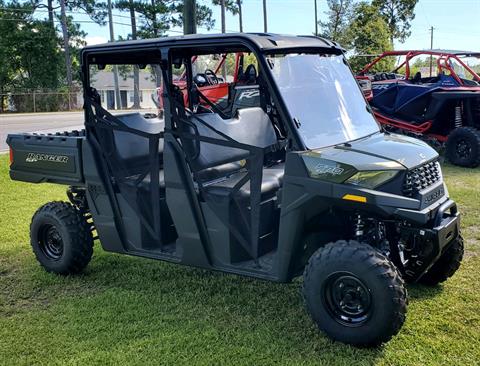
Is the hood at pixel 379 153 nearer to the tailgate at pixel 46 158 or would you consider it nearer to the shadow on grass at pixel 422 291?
the shadow on grass at pixel 422 291

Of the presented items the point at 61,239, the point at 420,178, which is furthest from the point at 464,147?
the point at 61,239

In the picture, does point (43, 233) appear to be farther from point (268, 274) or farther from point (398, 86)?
point (398, 86)

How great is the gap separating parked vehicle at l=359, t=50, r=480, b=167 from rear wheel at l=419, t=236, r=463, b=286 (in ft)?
19.2

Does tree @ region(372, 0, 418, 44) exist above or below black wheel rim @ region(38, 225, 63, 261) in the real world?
above

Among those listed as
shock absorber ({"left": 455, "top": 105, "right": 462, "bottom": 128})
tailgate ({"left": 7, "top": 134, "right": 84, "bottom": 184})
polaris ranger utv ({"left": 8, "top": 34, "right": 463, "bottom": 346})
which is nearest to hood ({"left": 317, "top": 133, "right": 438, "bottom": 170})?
polaris ranger utv ({"left": 8, "top": 34, "right": 463, "bottom": 346})

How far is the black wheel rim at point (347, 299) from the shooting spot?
324 cm

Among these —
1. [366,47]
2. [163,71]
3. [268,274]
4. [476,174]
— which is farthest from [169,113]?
[366,47]

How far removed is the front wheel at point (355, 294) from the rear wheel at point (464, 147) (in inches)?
275

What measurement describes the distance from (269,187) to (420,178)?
997 mm

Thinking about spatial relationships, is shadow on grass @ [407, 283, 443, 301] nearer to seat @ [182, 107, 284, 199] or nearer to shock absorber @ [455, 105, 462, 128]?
seat @ [182, 107, 284, 199]

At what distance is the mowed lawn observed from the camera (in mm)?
3311

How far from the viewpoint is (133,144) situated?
4363 mm

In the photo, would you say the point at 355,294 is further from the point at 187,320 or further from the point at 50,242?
A: the point at 50,242

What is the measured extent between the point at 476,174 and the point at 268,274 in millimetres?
6511
